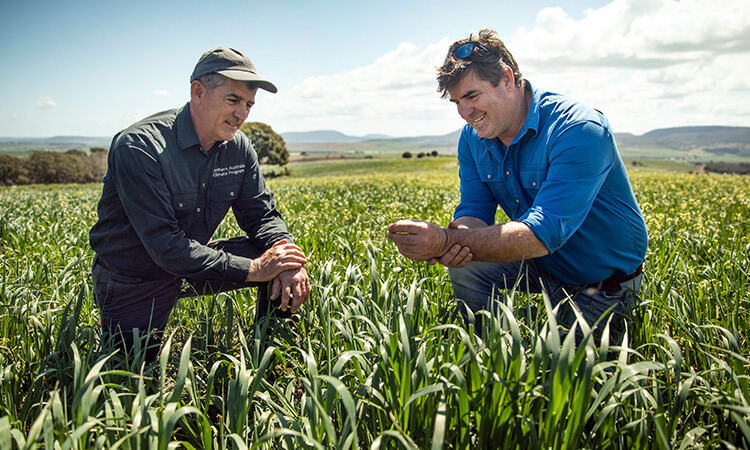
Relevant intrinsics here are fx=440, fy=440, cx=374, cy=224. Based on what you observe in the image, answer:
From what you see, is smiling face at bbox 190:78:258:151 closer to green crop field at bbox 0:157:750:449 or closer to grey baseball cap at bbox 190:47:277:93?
grey baseball cap at bbox 190:47:277:93

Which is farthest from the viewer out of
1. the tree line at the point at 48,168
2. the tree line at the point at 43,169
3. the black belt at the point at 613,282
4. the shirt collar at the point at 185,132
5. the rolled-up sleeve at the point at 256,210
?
the tree line at the point at 48,168

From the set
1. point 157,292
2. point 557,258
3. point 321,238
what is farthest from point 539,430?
point 321,238

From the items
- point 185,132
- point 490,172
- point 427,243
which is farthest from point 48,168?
point 427,243

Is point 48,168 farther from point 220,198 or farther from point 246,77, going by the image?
A: point 246,77

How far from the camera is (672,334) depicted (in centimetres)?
281

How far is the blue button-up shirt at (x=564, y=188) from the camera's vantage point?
2.56 meters

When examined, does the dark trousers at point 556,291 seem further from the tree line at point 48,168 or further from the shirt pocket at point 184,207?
the tree line at point 48,168

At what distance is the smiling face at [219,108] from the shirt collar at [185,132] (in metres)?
0.04

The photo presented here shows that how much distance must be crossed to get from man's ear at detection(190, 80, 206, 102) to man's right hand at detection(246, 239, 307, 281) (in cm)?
119

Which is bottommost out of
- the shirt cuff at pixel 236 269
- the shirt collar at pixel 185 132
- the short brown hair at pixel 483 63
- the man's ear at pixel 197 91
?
the shirt cuff at pixel 236 269

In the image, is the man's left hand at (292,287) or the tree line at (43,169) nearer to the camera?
the man's left hand at (292,287)

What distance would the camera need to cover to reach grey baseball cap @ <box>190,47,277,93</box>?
2936mm

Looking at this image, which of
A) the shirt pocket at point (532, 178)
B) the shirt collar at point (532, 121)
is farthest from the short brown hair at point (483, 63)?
the shirt pocket at point (532, 178)

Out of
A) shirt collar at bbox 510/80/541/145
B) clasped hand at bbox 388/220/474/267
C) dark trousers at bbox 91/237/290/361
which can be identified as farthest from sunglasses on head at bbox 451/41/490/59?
dark trousers at bbox 91/237/290/361
